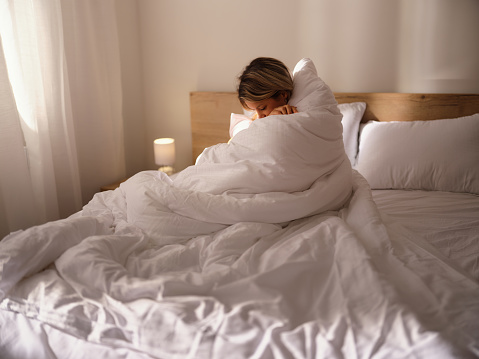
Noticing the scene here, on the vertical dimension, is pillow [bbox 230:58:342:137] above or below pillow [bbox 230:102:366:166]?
above

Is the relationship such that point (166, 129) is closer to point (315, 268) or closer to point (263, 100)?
point (263, 100)

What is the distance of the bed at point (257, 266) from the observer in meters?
0.81

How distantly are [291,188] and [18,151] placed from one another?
1.57 m

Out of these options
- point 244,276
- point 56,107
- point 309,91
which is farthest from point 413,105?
point 56,107

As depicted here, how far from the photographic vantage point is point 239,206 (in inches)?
47.7

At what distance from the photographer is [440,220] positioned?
1.52 meters

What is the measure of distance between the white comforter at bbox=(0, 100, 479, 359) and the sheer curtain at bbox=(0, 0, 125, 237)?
105cm

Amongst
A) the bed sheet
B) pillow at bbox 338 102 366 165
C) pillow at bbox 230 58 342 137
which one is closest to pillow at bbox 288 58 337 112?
pillow at bbox 230 58 342 137

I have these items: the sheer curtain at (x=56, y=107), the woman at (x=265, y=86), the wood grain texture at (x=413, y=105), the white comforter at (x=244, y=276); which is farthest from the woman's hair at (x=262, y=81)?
the sheer curtain at (x=56, y=107)

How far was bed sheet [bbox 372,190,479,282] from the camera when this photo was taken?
1.23 m

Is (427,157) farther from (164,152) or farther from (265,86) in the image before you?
(164,152)

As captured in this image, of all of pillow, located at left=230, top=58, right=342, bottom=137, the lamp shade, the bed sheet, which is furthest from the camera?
the lamp shade

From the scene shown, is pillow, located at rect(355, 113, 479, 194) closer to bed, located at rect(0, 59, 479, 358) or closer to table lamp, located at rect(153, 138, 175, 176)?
bed, located at rect(0, 59, 479, 358)

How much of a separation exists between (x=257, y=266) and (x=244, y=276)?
58 mm
